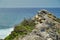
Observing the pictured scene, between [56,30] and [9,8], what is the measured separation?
9595 millimetres

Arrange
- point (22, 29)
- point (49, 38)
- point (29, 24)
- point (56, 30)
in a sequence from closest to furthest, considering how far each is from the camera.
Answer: point (49, 38)
point (56, 30)
point (22, 29)
point (29, 24)

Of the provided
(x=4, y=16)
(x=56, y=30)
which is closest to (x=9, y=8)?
(x=4, y=16)

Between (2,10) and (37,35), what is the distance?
27.7 ft

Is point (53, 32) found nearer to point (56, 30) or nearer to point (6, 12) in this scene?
point (56, 30)

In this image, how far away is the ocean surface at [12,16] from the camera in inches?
433

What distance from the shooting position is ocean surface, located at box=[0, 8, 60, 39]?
433 inches

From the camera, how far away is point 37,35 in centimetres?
646

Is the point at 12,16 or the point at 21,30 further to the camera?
the point at 12,16

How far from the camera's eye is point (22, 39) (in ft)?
21.6

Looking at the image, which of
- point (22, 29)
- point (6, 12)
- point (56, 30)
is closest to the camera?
point (56, 30)

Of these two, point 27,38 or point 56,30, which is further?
point 56,30

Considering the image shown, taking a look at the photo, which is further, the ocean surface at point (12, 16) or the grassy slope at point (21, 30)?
the ocean surface at point (12, 16)

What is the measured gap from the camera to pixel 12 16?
1391 cm

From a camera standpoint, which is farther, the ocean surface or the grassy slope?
the ocean surface
